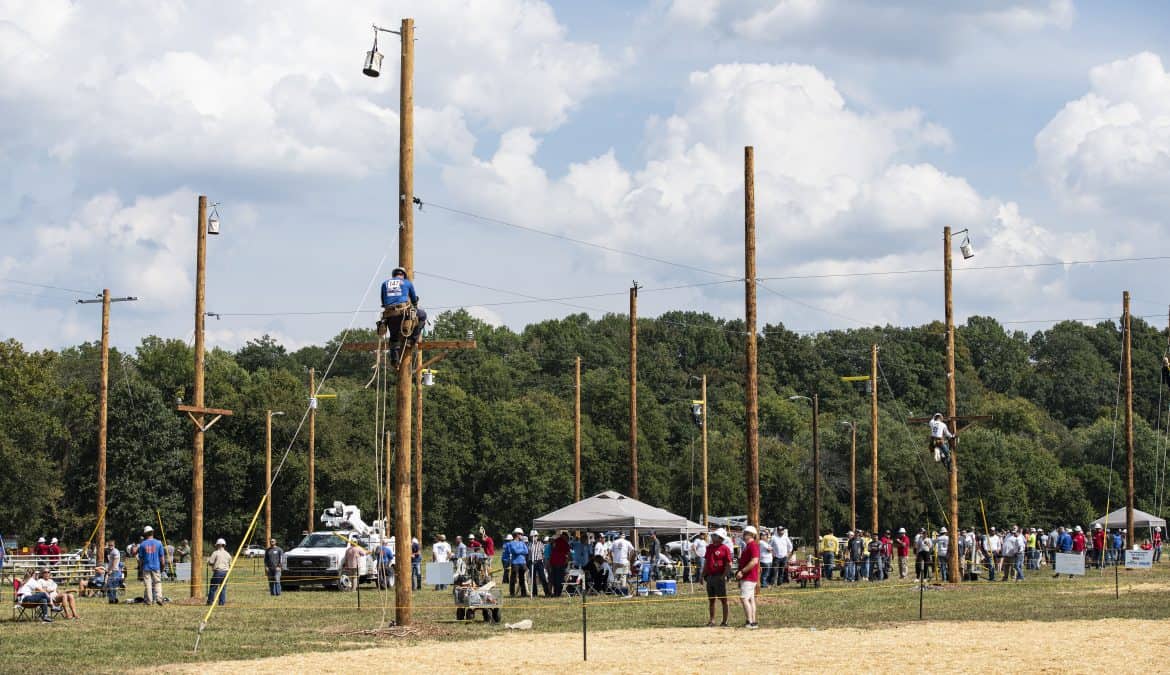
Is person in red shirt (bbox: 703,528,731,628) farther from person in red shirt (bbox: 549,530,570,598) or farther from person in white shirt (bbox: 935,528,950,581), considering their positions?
person in white shirt (bbox: 935,528,950,581)

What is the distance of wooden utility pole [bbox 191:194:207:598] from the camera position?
1174 inches

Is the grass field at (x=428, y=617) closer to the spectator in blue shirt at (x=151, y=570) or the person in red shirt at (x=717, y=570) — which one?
the spectator in blue shirt at (x=151, y=570)

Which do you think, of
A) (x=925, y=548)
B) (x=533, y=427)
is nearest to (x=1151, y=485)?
(x=533, y=427)

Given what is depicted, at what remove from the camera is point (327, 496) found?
7975cm

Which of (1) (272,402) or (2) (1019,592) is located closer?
(2) (1019,592)

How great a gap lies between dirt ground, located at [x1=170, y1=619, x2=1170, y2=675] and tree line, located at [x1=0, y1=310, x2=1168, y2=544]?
47.5 meters

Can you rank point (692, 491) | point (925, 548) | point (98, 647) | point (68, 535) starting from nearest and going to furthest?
point (98, 647) → point (925, 548) → point (68, 535) → point (692, 491)

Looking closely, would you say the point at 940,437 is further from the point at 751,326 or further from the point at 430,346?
the point at 430,346

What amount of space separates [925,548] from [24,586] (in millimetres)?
20942

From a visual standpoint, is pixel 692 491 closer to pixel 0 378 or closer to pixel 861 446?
pixel 861 446

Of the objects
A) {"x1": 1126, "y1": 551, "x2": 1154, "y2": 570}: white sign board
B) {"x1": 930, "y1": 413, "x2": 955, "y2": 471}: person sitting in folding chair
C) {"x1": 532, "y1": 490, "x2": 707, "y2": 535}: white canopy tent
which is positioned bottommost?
{"x1": 1126, "y1": 551, "x2": 1154, "y2": 570}: white sign board

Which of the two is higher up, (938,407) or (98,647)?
(938,407)

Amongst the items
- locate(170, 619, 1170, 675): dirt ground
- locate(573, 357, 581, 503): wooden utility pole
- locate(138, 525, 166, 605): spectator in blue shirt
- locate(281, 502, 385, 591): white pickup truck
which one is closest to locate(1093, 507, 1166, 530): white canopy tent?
locate(573, 357, 581, 503): wooden utility pole

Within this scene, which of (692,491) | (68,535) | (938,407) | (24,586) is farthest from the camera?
(938,407)
